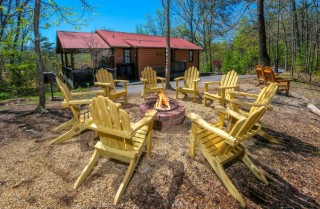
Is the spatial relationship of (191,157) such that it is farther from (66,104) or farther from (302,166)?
(66,104)

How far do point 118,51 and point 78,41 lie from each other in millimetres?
2748

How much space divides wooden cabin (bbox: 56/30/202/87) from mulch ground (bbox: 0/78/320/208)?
9619 millimetres

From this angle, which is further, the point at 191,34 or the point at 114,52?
the point at 191,34

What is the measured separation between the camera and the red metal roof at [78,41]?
12.5 metres

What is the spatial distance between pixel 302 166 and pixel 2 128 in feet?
18.4

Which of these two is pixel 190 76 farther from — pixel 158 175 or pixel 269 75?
pixel 158 175

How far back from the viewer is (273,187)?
101 inches

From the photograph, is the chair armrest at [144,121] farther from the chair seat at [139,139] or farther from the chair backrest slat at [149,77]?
the chair backrest slat at [149,77]

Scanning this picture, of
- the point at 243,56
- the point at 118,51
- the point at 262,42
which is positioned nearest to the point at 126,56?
the point at 118,51

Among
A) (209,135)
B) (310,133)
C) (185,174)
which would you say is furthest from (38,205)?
(310,133)

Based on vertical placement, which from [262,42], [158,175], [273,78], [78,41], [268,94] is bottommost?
[158,175]

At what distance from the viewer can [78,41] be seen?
44.2ft

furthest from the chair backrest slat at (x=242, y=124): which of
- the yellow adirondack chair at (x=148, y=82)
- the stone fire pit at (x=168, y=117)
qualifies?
the yellow adirondack chair at (x=148, y=82)

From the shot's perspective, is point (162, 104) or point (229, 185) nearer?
point (229, 185)
